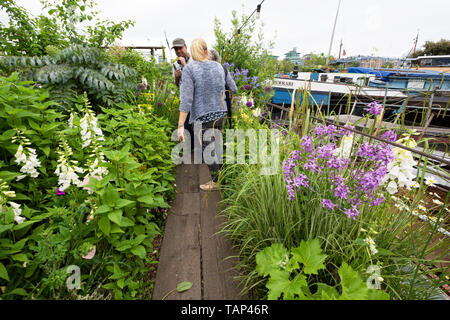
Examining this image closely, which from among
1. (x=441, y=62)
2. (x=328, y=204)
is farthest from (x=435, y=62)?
(x=328, y=204)

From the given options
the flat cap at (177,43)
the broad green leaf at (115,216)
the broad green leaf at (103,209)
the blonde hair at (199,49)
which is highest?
the flat cap at (177,43)

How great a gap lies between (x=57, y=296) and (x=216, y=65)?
2.30m

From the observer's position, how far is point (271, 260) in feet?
4.08

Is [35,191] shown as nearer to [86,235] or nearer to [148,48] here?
[86,235]

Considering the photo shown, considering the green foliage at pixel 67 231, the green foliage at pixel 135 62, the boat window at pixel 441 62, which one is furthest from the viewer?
the boat window at pixel 441 62

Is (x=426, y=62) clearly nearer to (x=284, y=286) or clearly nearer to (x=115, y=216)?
(x=284, y=286)

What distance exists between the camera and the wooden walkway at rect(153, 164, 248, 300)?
57.2 inches

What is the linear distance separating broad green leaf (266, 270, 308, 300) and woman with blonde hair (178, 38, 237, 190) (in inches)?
56.0

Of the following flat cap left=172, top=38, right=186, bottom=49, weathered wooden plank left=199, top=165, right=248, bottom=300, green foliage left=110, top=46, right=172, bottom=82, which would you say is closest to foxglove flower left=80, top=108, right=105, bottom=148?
weathered wooden plank left=199, top=165, right=248, bottom=300

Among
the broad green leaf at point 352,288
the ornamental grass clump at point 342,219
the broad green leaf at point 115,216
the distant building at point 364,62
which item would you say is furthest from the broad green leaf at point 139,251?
the distant building at point 364,62

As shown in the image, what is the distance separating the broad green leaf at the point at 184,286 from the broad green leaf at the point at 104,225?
61cm

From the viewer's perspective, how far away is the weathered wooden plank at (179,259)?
56.9 inches

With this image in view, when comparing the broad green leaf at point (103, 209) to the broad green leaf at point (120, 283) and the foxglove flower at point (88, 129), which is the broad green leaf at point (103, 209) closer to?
the broad green leaf at point (120, 283)

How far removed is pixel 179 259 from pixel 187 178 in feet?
4.45
